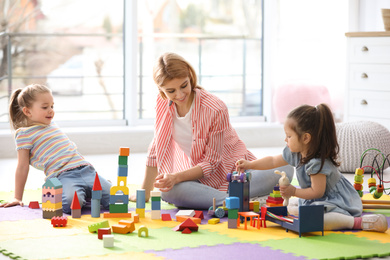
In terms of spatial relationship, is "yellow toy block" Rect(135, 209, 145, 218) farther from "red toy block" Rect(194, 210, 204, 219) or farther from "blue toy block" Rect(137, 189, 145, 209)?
"red toy block" Rect(194, 210, 204, 219)

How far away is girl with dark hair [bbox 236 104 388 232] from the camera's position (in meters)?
2.01

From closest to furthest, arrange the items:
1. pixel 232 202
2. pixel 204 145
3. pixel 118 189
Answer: pixel 232 202 → pixel 118 189 → pixel 204 145

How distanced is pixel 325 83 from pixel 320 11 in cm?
48

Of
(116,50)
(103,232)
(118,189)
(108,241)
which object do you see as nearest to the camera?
(108,241)

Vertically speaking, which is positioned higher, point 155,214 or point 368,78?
point 368,78

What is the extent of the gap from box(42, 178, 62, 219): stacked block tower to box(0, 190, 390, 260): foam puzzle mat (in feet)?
0.13

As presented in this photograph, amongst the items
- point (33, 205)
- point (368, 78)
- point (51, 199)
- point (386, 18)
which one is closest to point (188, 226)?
point (51, 199)

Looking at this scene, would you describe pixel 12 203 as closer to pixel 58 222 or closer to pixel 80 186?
pixel 80 186

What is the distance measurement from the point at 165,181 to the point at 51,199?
0.37 meters

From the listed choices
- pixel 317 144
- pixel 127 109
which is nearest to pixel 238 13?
pixel 127 109

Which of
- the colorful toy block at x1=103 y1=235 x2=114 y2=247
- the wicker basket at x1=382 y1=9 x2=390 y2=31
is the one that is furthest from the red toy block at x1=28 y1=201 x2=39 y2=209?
the wicker basket at x1=382 y1=9 x2=390 y2=31

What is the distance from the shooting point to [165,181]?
7.21 feet

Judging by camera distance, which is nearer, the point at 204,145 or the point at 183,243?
the point at 183,243

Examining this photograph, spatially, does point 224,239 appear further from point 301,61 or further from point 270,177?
point 301,61
